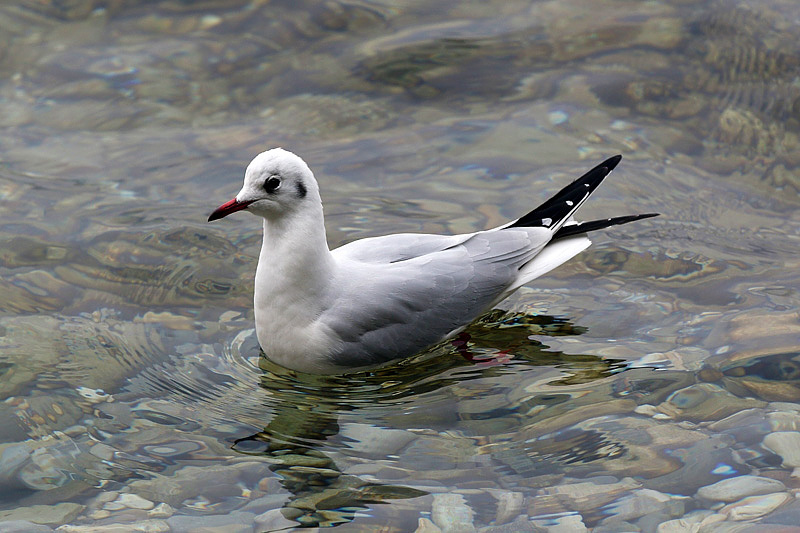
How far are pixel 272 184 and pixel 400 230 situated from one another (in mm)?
1695

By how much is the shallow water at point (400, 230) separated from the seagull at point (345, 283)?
0.22 metres

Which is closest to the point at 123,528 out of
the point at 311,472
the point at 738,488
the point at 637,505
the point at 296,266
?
the point at 311,472

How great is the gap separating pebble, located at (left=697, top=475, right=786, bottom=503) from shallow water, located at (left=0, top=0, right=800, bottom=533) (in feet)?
0.04

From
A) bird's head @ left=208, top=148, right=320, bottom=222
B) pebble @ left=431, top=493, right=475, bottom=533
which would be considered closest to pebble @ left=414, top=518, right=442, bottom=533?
pebble @ left=431, top=493, right=475, bottom=533

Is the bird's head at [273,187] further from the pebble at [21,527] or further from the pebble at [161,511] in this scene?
the pebble at [21,527]

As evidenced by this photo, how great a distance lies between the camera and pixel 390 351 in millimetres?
4980

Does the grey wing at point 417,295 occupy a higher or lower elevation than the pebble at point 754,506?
higher

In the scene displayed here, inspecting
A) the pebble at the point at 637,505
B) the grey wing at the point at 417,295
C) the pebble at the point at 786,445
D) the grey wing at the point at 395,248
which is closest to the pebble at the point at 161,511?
the grey wing at the point at 417,295

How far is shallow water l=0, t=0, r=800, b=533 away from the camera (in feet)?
13.9

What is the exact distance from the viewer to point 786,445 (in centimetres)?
439

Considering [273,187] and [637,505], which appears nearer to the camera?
[637,505]

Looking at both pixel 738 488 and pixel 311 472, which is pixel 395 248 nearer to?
pixel 311 472

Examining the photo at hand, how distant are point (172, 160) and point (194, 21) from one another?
225cm

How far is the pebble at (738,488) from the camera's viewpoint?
412cm
